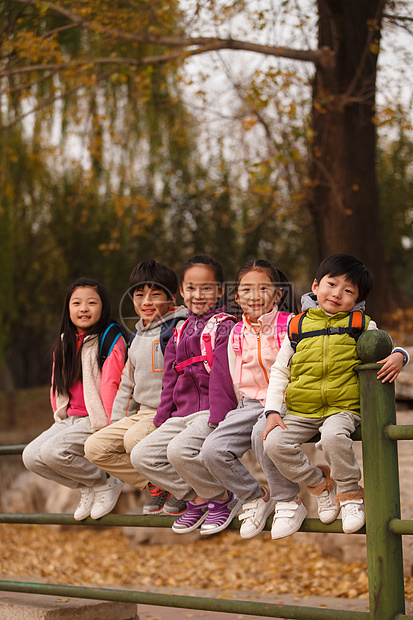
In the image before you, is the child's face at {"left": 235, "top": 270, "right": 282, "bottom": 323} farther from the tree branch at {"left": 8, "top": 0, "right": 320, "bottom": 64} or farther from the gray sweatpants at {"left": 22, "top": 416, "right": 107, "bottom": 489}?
the tree branch at {"left": 8, "top": 0, "right": 320, "bottom": 64}

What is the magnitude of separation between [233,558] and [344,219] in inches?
137

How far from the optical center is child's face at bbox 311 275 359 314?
261 centimetres

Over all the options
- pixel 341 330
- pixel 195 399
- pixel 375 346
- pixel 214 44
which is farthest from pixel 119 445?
pixel 214 44

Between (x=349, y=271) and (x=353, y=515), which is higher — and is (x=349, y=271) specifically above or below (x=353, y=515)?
above

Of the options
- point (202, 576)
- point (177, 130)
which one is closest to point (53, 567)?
point (202, 576)

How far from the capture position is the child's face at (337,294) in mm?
2609

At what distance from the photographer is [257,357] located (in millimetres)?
2816

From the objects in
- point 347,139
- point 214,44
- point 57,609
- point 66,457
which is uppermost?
point 214,44

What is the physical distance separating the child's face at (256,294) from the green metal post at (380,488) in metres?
0.58

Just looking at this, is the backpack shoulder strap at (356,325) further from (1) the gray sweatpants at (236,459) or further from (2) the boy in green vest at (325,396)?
(1) the gray sweatpants at (236,459)

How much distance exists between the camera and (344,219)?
7.02 meters

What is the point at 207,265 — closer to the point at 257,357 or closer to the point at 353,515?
the point at 257,357

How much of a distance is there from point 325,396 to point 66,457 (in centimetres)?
128

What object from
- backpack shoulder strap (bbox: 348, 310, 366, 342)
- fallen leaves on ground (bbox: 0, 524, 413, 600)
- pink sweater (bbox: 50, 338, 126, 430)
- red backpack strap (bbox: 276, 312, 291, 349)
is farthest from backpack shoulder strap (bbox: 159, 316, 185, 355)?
fallen leaves on ground (bbox: 0, 524, 413, 600)
